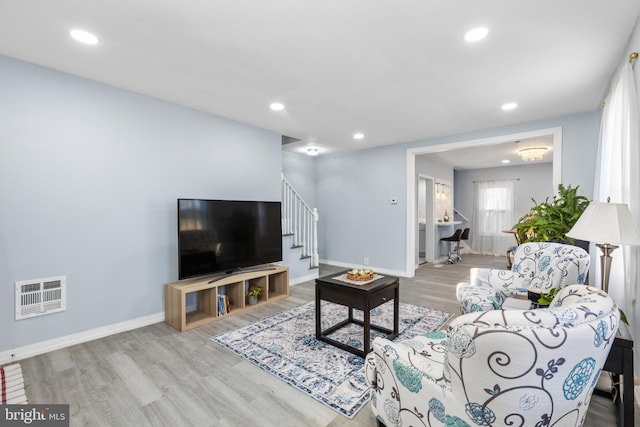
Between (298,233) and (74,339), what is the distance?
129 inches

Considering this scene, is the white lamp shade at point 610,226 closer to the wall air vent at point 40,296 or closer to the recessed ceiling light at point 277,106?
the recessed ceiling light at point 277,106

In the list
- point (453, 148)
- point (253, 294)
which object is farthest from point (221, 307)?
point (453, 148)

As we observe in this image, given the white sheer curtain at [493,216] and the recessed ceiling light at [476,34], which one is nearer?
the recessed ceiling light at [476,34]

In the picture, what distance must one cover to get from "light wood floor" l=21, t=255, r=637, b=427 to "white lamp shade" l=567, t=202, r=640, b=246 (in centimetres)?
114

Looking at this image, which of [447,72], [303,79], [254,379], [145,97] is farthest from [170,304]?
[447,72]

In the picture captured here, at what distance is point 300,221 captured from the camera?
5422mm

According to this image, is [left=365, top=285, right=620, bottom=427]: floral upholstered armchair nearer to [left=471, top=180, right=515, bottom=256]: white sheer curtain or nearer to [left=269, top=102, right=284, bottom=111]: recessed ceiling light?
[left=269, top=102, right=284, bottom=111]: recessed ceiling light

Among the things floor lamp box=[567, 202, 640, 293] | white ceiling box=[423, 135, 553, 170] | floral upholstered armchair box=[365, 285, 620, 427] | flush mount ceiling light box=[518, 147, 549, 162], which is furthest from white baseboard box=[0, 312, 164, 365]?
flush mount ceiling light box=[518, 147, 549, 162]

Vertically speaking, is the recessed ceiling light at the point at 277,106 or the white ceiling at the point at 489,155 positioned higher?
the recessed ceiling light at the point at 277,106

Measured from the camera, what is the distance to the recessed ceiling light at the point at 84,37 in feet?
7.08

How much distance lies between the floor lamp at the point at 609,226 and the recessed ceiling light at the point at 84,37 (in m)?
3.63

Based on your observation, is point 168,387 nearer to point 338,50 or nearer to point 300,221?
point 338,50

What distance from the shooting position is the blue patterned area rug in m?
2.13

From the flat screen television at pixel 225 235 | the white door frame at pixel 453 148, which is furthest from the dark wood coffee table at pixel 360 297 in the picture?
the white door frame at pixel 453 148
